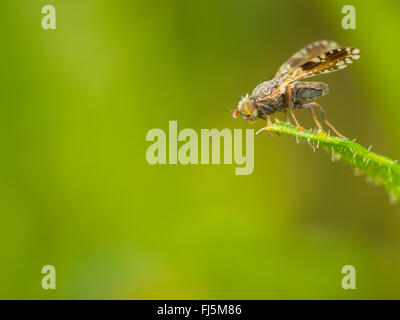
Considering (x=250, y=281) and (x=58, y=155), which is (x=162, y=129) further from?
(x=250, y=281)

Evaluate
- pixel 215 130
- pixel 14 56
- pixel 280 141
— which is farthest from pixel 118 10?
pixel 280 141

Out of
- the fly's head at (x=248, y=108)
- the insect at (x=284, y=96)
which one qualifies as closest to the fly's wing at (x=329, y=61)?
the insect at (x=284, y=96)

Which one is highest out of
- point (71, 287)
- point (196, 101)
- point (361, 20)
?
point (361, 20)

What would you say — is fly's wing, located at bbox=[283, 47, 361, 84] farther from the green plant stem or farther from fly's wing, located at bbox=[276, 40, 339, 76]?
the green plant stem

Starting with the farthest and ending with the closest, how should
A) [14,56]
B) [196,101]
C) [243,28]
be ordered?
[243,28], [196,101], [14,56]

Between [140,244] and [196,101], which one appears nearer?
[140,244]

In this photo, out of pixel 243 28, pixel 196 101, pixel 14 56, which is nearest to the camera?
pixel 14 56
